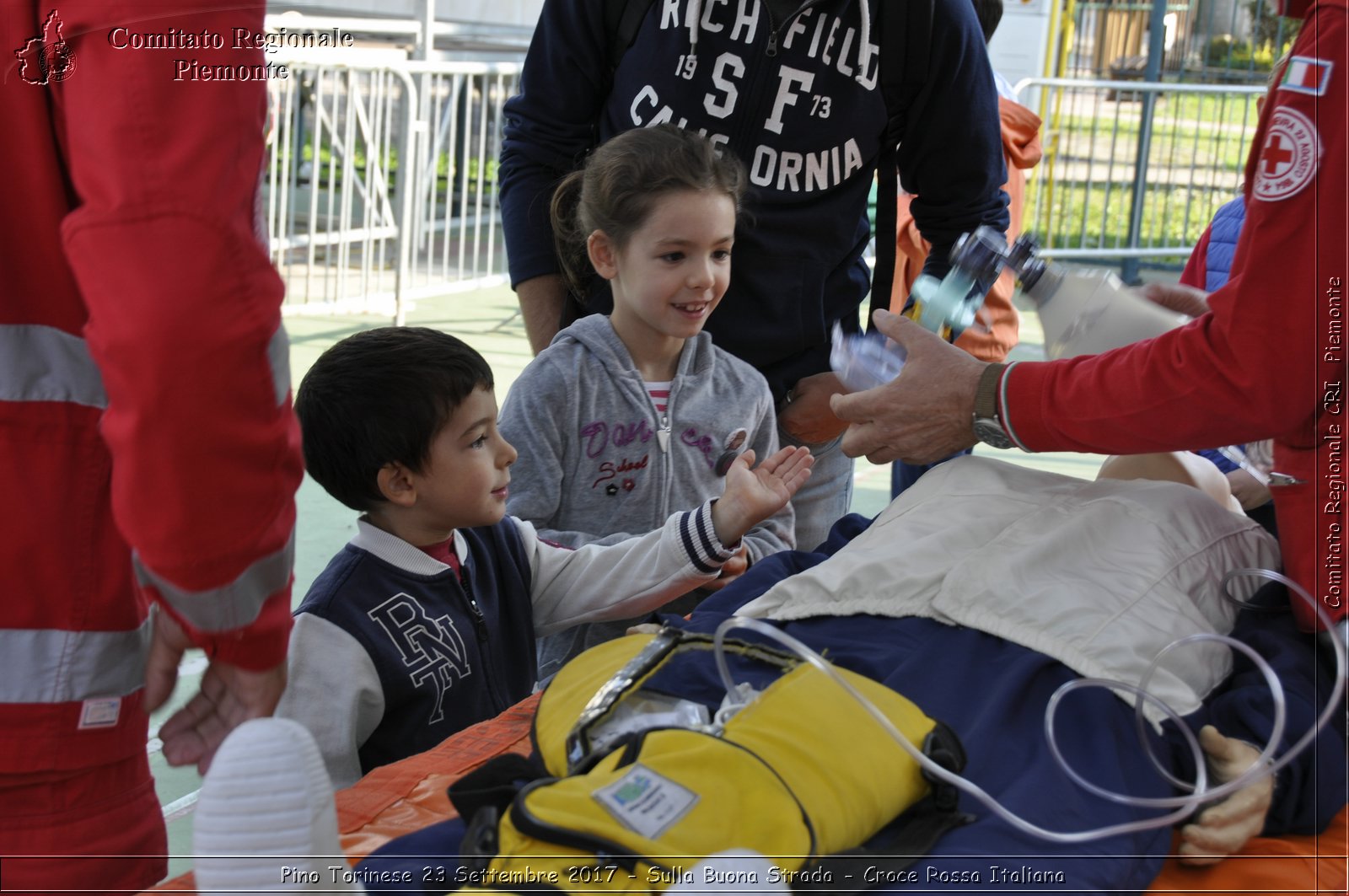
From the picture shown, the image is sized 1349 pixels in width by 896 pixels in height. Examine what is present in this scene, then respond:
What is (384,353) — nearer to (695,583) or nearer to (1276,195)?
(695,583)

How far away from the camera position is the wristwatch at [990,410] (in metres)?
1.89

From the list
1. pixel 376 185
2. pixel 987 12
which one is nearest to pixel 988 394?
pixel 987 12

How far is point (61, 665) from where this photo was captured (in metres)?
1.34

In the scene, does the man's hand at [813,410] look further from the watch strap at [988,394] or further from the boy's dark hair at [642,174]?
the watch strap at [988,394]

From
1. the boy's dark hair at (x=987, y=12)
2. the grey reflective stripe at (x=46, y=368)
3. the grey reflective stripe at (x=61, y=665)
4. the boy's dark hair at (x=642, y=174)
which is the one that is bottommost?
the grey reflective stripe at (x=61, y=665)

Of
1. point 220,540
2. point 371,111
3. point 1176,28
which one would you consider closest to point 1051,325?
point 220,540

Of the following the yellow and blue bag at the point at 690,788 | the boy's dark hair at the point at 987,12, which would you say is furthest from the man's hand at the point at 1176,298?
the boy's dark hair at the point at 987,12

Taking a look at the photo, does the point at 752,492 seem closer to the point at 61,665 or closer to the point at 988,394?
the point at 988,394

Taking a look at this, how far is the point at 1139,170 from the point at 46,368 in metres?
9.32

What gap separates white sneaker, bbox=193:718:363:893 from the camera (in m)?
1.05

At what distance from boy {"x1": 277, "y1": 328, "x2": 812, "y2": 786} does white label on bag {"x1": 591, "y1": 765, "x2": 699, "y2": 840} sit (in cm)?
70

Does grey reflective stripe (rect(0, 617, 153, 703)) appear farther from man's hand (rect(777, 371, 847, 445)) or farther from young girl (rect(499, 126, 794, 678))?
man's hand (rect(777, 371, 847, 445))

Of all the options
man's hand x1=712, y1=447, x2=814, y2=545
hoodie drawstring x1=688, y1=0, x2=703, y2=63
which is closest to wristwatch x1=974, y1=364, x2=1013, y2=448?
man's hand x1=712, y1=447, x2=814, y2=545

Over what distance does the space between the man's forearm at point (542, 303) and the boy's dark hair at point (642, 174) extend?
21cm
